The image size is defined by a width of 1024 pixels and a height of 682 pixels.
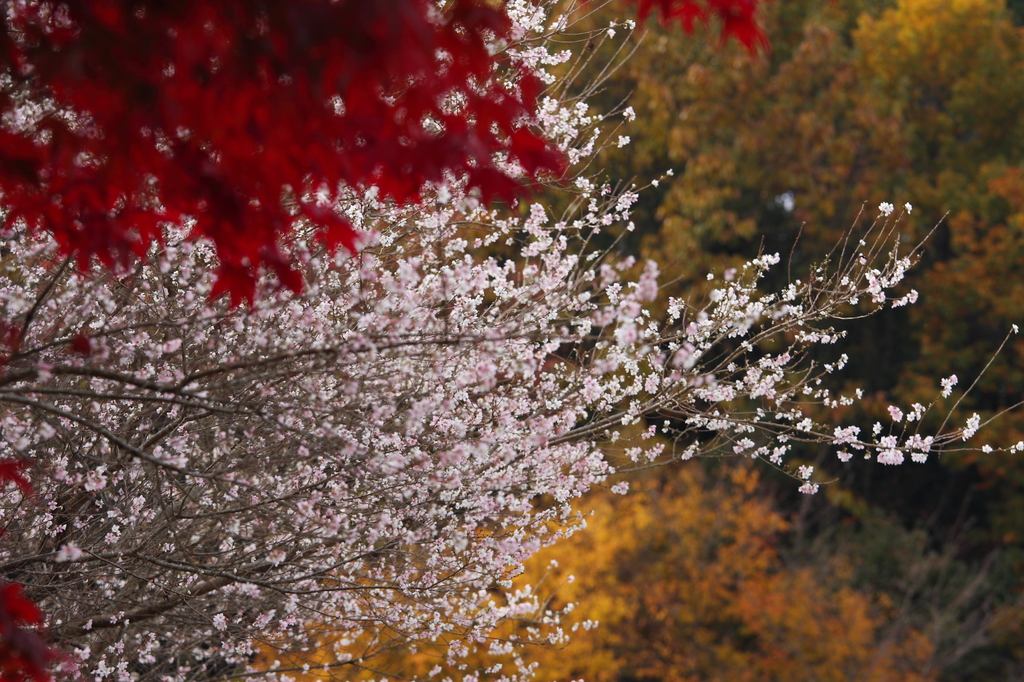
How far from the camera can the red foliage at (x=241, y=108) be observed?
6.03ft

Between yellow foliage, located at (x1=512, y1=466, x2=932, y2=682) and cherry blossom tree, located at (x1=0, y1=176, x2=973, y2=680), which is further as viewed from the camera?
yellow foliage, located at (x1=512, y1=466, x2=932, y2=682)

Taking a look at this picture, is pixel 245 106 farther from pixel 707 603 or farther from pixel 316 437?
pixel 707 603

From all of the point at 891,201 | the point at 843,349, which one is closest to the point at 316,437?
the point at 891,201

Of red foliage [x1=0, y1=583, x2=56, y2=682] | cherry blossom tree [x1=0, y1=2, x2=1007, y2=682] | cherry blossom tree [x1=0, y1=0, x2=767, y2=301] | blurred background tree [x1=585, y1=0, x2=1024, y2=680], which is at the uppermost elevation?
blurred background tree [x1=585, y1=0, x2=1024, y2=680]

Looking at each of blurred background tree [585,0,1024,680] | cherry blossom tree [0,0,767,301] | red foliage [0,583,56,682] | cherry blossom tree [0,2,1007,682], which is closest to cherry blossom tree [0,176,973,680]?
cherry blossom tree [0,2,1007,682]

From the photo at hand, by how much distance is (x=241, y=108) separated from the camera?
2.02 meters

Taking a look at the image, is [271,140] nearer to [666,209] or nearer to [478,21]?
[478,21]

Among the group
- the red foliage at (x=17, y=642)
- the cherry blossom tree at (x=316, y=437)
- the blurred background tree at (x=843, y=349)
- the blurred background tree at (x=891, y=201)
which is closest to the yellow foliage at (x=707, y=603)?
the blurred background tree at (x=843, y=349)

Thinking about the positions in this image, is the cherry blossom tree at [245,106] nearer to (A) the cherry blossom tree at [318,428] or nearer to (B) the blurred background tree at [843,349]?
(A) the cherry blossom tree at [318,428]

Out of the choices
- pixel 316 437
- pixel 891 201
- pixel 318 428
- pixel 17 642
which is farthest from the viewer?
pixel 891 201

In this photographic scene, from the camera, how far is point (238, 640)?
15.5ft

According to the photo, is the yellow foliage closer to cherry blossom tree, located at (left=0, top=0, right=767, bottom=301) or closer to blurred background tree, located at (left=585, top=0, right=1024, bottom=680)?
blurred background tree, located at (left=585, top=0, right=1024, bottom=680)

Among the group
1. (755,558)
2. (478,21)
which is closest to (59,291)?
(478,21)

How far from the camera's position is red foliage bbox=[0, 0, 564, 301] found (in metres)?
1.84
